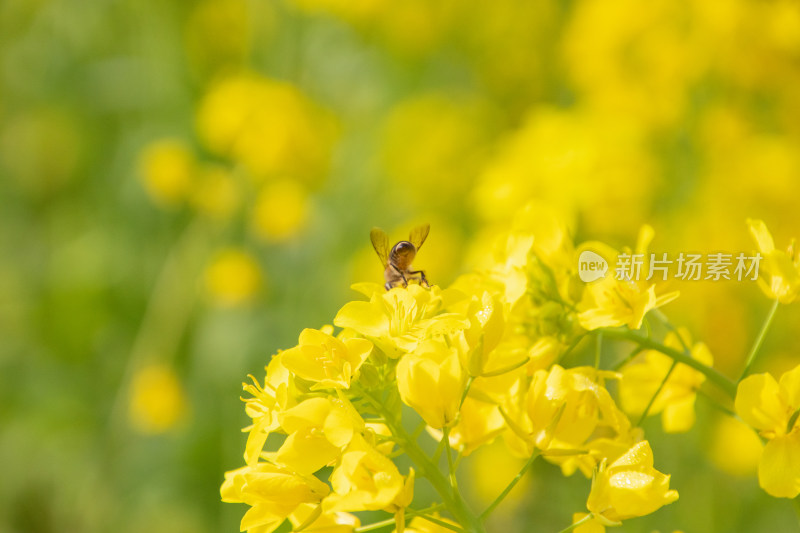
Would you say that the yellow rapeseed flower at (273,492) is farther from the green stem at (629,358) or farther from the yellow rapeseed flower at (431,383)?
the green stem at (629,358)

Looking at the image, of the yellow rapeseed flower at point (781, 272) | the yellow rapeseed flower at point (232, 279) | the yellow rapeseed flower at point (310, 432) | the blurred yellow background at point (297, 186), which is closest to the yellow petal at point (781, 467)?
the yellow rapeseed flower at point (781, 272)

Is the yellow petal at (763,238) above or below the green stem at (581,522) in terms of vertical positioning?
above

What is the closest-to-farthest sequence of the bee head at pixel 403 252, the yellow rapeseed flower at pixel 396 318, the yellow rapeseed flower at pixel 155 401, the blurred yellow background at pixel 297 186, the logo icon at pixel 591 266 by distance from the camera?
1. the yellow rapeseed flower at pixel 396 318
2. the logo icon at pixel 591 266
3. the bee head at pixel 403 252
4. the blurred yellow background at pixel 297 186
5. the yellow rapeseed flower at pixel 155 401

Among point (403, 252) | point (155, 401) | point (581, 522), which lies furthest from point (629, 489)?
point (155, 401)

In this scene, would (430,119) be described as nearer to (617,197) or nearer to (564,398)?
(617,197)

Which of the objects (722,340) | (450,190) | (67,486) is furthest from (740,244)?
(67,486)

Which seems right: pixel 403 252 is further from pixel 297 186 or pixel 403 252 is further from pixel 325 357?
pixel 297 186

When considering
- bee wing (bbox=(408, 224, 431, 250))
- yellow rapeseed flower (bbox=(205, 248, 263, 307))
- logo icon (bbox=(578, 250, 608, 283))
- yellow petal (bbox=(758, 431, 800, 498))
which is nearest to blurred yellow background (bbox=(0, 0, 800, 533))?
yellow rapeseed flower (bbox=(205, 248, 263, 307))

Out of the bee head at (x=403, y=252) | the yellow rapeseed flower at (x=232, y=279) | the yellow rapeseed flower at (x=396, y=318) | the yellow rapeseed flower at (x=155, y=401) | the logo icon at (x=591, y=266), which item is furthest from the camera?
the yellow rapeseed flower at (x=232, y=279)
